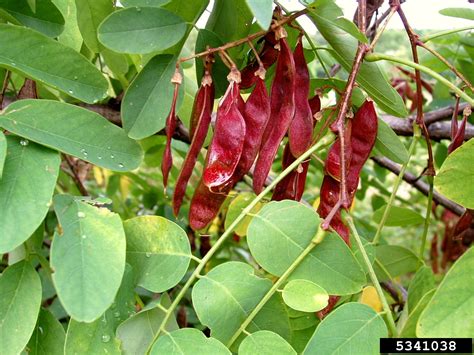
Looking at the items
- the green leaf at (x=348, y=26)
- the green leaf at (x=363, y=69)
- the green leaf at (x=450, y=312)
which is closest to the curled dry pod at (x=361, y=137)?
the green leaf at (x=363, y=69)

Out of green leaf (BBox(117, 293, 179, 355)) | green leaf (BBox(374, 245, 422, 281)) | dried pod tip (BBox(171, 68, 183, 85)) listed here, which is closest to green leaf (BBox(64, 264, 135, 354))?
green leaf (BBox(117, 293, 179, 355))

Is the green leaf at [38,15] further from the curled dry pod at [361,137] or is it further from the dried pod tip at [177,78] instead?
the curled dry pod at [361,137]

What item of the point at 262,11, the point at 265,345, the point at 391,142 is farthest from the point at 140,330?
the point at 391,142

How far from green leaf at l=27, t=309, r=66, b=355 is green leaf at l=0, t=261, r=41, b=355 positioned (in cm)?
8

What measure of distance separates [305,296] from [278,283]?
4 centimetres

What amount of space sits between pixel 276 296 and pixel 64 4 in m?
0.53

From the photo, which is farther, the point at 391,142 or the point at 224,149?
the point at 391,142

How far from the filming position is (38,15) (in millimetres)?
841

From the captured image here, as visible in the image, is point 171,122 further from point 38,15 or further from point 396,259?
point 396,259

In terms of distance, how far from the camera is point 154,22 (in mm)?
749

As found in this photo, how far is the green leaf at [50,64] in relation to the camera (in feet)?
2.48

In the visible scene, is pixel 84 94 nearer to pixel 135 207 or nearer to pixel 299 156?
pixel 299 156

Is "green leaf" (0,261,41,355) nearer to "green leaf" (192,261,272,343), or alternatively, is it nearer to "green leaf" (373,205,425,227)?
"green leaf" (192,261,272,343)

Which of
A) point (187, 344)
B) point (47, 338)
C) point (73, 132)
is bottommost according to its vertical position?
point (47, 338)
